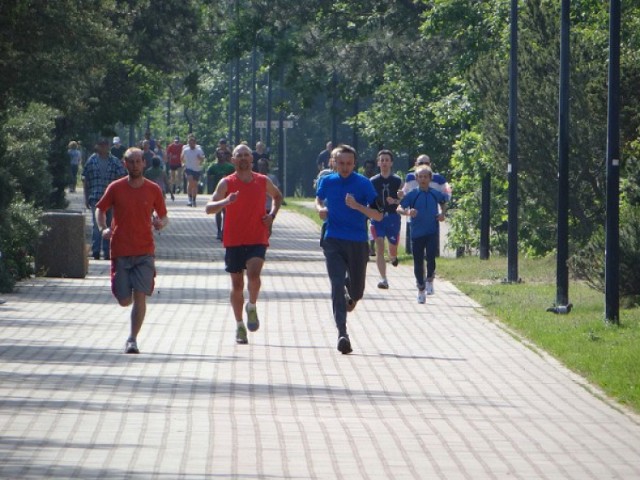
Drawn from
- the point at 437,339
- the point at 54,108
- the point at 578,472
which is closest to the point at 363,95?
the point at 54,108

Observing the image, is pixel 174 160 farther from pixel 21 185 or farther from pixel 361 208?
pixel 361 208

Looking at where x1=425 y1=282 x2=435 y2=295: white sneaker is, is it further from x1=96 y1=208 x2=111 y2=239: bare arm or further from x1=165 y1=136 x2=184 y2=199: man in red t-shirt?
x1=165 y1=136 x2=184 y2=199: man in red t-shirt

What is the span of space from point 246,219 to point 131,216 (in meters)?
1.40

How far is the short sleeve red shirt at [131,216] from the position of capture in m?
14.3

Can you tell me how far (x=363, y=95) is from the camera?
39.1 m

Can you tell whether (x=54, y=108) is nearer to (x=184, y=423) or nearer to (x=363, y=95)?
(x=363, y=95)

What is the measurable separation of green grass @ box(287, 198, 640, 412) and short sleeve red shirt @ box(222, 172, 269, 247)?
2.62 meters

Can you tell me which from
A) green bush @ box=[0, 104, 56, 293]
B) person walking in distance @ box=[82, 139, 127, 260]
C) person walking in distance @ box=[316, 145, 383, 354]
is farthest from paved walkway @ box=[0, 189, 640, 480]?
person walking in distance @ box=[82, 139, 127, 260]

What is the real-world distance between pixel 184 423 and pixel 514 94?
13749 millimetres

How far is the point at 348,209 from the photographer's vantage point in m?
14.9

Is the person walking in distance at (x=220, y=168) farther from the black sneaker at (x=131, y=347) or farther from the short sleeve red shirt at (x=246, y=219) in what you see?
the black sneaker at (x=131, y=347)

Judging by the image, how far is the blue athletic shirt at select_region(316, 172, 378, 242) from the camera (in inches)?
585

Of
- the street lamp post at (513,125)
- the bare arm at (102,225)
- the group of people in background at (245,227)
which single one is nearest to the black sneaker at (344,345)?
the group of people in background at (245,227)

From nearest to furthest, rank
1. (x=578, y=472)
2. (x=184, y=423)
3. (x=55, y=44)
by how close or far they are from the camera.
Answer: (x=578, y=472), (x=184, y=423), (x=55, y=44)
